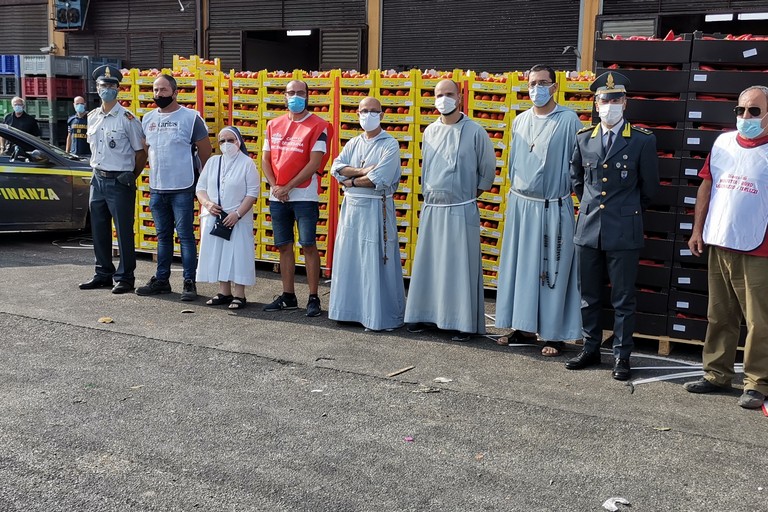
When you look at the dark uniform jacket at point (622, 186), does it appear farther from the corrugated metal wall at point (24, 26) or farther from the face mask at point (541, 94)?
the corrugated metal wall at point (24, 26)

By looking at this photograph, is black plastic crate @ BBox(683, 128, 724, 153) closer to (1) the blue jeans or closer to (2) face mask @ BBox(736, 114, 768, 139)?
(2) face mask @ BBox(736, 114, 768, 139)

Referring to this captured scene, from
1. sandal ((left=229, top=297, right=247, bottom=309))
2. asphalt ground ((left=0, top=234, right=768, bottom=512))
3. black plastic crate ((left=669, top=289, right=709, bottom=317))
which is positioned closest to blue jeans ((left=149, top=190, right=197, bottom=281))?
sandal ((left=229, top=297, right=247, bottom=309))

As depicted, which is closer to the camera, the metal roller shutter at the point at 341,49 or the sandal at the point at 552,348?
the sandal at the point at 552,348

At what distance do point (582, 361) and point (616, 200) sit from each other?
131 centimetres

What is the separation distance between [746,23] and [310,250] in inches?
238

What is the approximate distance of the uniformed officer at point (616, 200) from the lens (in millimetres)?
6625

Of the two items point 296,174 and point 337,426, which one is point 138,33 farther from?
point 337,426

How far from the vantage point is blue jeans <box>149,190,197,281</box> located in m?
9.17

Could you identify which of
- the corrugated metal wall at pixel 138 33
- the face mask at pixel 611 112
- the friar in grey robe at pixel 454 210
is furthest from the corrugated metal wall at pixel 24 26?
the face mask at pixel 611 112

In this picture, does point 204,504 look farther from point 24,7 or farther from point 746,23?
point 24,7

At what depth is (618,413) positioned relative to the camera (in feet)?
19.0

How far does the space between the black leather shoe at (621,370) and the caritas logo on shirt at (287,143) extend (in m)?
3.67

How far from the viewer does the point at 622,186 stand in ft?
21.8

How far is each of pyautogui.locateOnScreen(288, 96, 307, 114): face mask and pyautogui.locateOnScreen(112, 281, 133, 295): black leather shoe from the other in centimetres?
273
